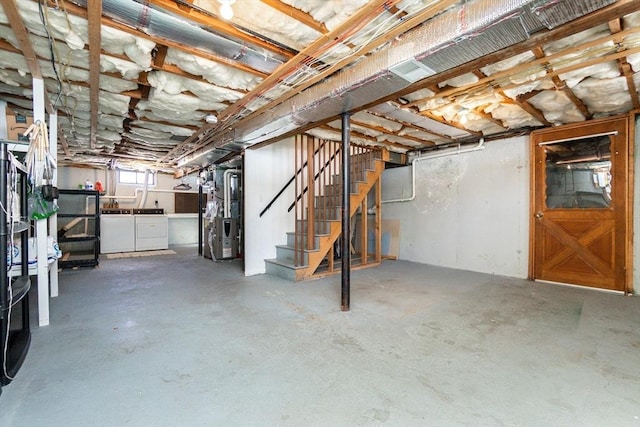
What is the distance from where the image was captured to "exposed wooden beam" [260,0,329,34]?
168cm

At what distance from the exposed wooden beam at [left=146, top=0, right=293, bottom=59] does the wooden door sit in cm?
401

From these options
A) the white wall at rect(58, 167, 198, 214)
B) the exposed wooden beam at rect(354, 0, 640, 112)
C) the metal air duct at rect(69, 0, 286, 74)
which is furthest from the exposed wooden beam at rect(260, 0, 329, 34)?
the white wall at rect(58, 167, 198, 214)

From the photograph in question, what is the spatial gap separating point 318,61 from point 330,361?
2212 millimetres

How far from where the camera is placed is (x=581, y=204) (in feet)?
12.5

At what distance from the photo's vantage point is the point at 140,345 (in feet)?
6.98

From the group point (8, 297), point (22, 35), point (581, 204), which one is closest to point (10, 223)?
point (8, 297)

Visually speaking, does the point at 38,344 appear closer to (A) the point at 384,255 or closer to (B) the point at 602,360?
(B) the point at 602,360

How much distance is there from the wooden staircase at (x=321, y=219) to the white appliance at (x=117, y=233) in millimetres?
4239

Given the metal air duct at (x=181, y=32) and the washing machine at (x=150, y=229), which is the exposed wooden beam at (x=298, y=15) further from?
the washing machine at (x=150, y=229)

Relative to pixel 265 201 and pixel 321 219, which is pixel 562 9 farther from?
pixel 265 201

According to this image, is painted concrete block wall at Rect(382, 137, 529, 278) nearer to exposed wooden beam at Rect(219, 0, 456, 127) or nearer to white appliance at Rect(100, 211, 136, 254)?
exposed wooden beam at Rect(219, 0, 456, 127)

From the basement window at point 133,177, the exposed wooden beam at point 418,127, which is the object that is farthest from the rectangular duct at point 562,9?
the basement window at point 133,177

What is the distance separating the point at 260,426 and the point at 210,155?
175 inches

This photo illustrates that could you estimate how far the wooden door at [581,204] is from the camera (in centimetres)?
352
